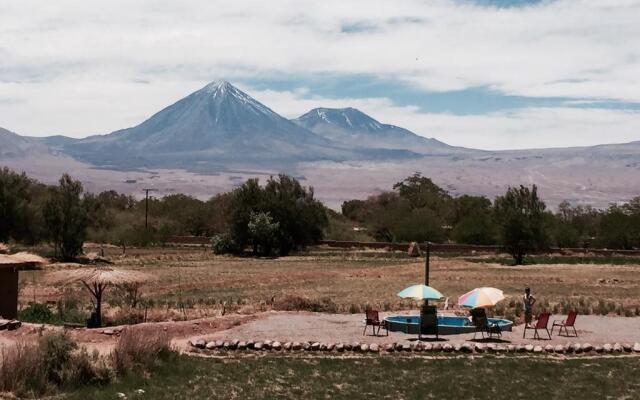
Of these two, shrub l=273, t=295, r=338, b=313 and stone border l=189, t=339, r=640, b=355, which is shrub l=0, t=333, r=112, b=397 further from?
shrub l=273, t=295, r=338, b=313

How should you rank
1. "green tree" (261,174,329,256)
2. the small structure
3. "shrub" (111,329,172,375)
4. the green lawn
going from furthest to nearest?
"green tree" (261,174,329,256) < the small structure < "shrub" (111,329,172,375) < the green lawn

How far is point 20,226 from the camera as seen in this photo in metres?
68.2

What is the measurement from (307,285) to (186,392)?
91.4ft

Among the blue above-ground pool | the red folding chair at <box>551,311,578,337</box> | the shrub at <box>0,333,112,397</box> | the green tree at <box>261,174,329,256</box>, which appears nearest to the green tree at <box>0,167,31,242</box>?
the green tree at <box>261,174,329,256</box>

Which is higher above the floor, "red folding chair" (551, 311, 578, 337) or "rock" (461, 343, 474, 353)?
"red folding chair" (551, 311, 578, 337)

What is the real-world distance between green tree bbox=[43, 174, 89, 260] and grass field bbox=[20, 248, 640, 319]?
12.5 feet

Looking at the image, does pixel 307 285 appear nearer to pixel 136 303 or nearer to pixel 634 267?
pixel 136 303

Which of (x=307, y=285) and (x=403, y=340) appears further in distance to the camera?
(x=307, y=285)

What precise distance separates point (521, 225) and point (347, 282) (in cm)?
2631

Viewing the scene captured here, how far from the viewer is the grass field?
33.8 m

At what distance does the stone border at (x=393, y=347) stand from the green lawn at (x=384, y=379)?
3.26 feet

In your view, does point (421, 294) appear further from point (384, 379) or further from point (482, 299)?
point (384, 379)

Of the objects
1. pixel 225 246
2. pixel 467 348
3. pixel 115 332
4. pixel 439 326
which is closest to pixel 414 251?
pixel 225 246

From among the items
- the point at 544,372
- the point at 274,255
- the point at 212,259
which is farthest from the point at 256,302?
the point at 274,255
